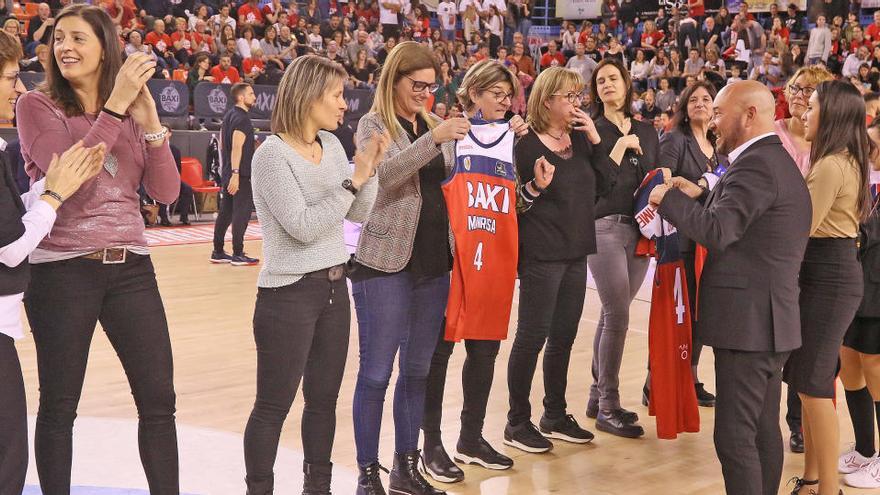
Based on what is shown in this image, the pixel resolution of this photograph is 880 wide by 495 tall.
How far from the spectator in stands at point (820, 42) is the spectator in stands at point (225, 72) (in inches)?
391

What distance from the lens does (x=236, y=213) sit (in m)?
9.16

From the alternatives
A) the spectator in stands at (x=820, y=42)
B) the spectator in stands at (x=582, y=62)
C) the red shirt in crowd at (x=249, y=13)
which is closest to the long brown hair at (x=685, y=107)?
the red shirt in crowd at (x=249, y=13)

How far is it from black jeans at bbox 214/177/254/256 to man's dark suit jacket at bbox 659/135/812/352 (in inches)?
261

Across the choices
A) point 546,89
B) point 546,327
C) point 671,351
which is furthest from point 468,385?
point 546,89

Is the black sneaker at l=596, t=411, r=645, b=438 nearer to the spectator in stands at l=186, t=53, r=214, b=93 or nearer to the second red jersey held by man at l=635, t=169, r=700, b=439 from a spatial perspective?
the second red jersey held by man at l=635, t=169, r=700, b=439

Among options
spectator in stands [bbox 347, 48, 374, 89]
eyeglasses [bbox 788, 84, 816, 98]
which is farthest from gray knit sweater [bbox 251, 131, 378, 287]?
spectator in stands [bbox 347, 48, 374, 89]

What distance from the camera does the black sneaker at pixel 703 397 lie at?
5000 millimetres

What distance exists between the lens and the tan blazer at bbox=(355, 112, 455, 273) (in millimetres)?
3373

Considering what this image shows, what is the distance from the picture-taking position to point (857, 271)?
3480 millimetres

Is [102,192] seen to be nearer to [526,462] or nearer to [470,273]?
[470,273]

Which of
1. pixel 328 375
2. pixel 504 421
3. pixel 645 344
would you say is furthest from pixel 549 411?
pixel 645 344

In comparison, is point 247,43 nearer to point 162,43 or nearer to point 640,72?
point 162,43

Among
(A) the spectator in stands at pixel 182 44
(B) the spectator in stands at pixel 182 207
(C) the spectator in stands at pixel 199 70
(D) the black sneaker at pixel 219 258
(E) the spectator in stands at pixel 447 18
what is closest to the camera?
(D) the black sneaker at pixel 219 258

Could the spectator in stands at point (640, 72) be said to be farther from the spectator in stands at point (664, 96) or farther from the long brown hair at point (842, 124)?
the long brown hair at point (842, 124)
